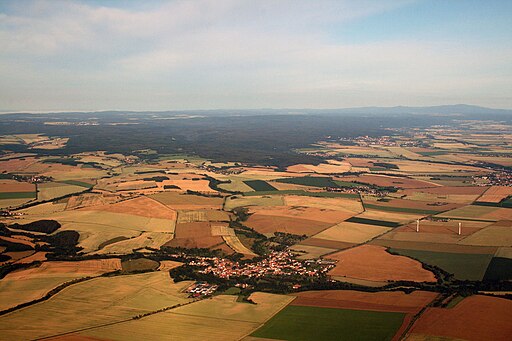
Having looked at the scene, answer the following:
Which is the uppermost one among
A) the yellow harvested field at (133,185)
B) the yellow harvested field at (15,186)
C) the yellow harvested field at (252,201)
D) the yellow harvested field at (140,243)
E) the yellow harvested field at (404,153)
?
the yellow harvested field at (404,153)

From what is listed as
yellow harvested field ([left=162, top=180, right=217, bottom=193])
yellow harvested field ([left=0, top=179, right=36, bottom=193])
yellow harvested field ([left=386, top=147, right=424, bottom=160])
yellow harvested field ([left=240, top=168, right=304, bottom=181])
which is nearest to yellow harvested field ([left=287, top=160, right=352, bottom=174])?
yellow harvested field ([left=240, top=168, right=304, bottom=181])

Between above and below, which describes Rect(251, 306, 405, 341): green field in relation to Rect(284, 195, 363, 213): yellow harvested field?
below

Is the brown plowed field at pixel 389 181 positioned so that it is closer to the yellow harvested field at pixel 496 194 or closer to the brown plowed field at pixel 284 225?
the yellow harvested field at pixel 496 194

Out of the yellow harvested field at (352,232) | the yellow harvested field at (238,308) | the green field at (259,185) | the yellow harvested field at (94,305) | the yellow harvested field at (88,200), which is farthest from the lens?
the green field at (259,185)

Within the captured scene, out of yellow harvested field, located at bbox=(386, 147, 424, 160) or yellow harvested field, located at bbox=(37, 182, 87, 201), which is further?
yellow harvested field, located at bbox=(386, 147, 424, 160)

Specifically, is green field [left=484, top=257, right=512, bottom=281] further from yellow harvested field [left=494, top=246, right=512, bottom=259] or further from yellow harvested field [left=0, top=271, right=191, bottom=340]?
yellow harvested field [left=0, top=271, right=191, bottom=340]

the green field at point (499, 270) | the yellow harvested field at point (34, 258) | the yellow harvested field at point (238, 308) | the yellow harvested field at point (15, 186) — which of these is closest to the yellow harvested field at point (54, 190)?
the yellow harvested field at point (15, 186)

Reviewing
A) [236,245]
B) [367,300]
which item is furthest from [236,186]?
[367,300]

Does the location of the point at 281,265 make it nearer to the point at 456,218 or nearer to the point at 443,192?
the point at 456,218
